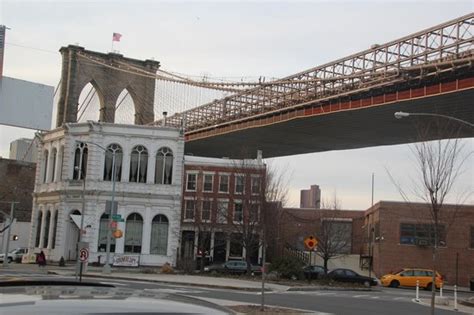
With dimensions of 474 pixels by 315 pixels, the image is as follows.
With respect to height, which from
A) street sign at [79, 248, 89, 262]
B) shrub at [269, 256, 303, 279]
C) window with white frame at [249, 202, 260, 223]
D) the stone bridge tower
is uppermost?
the stone bridge tower

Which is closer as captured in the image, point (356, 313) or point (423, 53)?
point (356, 313)

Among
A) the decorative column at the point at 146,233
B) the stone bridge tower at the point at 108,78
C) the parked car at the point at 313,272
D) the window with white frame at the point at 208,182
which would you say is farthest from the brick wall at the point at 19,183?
the parked car at the point at 313,272

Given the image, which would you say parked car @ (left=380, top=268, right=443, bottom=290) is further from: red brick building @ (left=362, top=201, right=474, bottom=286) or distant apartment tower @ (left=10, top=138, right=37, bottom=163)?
distant apartment tower @ (left=10, top=138, right=37, bottom=163)

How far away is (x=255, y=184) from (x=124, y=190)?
10.1 m

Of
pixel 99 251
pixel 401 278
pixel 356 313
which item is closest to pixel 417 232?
pixel 401 278

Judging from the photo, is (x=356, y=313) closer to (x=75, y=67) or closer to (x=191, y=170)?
(x=191, y=170)

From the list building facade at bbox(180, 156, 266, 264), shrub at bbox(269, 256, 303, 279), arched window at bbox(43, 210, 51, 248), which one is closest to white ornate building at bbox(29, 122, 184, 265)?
arched window at bbox(43, 210, 51, 248)

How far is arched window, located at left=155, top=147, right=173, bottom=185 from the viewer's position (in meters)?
50.2

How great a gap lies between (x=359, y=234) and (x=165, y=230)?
2953 centimetres

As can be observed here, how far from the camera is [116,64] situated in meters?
91.7

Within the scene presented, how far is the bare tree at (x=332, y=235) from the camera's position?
50956mm

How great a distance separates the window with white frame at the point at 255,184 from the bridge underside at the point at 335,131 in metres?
12.6

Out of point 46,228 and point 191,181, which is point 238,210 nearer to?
point 191,181

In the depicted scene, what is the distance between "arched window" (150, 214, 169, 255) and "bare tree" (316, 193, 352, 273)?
1224 centimetres
